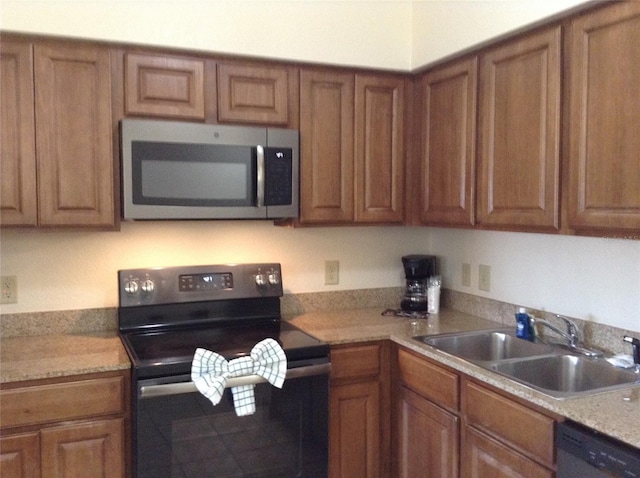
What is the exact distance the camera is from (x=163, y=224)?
8.30ft

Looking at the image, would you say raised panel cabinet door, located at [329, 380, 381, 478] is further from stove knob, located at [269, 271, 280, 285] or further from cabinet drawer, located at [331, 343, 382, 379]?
stove knob, located at [269, 271, 280, 285]

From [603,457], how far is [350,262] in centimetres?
168

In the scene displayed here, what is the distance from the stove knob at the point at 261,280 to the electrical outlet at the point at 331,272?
1.26ft

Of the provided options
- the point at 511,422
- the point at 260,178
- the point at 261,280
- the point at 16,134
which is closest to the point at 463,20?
the point at 260,178

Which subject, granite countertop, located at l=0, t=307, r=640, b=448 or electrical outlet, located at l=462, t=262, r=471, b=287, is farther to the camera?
electrical outlet, located at l=462, t=262, r=471, b=287

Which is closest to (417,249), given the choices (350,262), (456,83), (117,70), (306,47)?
(350,262)

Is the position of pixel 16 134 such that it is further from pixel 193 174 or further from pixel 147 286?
pixel 147 286

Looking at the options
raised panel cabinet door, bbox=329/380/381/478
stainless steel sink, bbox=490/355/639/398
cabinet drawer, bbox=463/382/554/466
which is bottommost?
raised panel cabinet door, bbox=329/380/381/478

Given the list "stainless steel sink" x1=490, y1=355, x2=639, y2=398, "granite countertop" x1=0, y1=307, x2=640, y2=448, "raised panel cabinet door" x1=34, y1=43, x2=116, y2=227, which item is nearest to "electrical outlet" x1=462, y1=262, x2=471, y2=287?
"granite countertop" x1=0, y1=307, x2=640, y2=448

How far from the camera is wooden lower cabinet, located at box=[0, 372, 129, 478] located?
1842 millimetres

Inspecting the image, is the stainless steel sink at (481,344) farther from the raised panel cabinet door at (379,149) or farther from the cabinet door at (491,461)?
the raised panel cabinet door at (379,149)

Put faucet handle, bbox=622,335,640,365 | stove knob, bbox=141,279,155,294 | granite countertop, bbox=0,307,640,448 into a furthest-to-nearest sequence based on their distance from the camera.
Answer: stove knob, bbox=141,279,155,294
faucet handle, bbox=622,335,640,365
granite countertop, bbox=0,307,640,448

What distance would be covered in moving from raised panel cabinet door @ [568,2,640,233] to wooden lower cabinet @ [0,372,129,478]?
1.65 metres

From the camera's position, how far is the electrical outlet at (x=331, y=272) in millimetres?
2865
